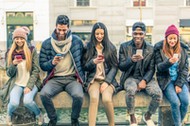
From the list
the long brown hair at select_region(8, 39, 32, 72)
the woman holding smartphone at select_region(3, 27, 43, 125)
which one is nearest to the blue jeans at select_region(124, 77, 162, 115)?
the woman holding smartphone at select_region(3, 27, 43, 125)

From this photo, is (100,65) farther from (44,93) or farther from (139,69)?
(44,93)

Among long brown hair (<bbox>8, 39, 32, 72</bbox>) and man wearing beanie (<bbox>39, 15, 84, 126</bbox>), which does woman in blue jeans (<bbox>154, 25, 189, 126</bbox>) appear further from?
long brown hair (<bbox>8, 39, 32, 72</bbox>)

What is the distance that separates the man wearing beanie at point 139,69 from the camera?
4.70 meters

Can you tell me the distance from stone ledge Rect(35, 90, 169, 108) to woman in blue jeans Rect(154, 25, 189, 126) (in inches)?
8.8

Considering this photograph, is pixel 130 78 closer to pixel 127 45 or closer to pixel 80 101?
pixel 127 45

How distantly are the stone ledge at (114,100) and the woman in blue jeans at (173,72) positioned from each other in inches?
→ 8.8

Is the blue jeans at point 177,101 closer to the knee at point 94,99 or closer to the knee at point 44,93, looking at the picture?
the knee at point 94,99

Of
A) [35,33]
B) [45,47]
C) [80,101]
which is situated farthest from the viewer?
[35,33]

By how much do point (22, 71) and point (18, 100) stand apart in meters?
0.46

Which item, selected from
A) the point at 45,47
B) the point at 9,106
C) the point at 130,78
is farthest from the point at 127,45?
the point at 9,106

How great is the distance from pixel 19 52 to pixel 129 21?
72.4ft

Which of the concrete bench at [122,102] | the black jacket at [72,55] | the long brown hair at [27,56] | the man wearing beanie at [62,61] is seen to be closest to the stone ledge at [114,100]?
the concrete bench at [122,102]

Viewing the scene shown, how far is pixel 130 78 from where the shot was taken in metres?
4.99

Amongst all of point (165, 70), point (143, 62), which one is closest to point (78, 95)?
point (143, 62)
